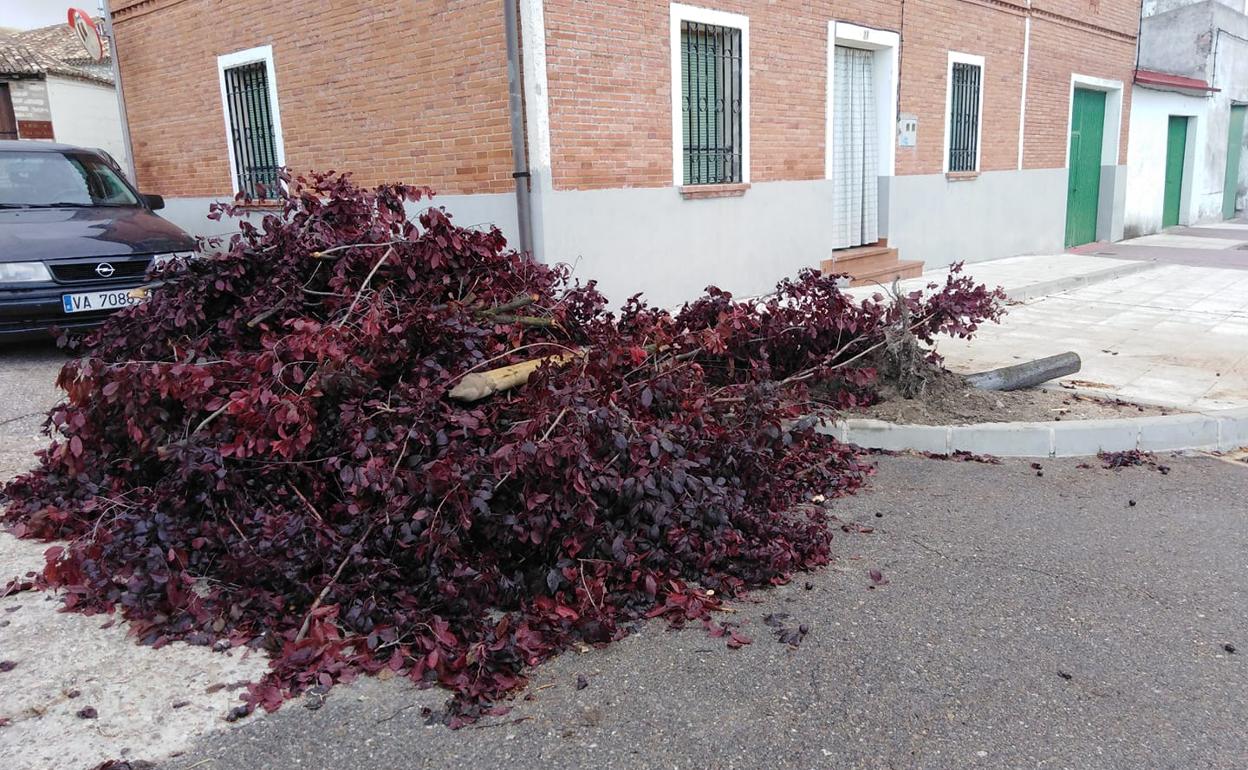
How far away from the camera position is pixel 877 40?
471 inches

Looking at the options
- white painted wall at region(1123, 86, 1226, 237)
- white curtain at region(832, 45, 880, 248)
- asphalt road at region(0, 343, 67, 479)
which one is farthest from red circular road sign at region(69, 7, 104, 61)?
white painted wall at region(1123, 86, 1226, 237)

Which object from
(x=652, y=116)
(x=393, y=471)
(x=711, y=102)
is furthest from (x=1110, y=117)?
(x=393, y=471)

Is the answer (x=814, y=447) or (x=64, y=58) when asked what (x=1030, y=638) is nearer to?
(x=814, y=447)

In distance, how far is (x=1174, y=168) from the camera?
2186cm

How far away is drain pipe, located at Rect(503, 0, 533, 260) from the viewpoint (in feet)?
26.7

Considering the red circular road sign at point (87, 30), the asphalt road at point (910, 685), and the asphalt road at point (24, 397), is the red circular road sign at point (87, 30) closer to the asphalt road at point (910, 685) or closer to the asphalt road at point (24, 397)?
the asphalt road at point (24, 397)

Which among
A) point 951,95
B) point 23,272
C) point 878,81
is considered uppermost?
point 878,81

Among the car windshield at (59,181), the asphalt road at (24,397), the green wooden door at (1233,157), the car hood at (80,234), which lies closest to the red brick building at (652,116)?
the car windshield at (59,181)

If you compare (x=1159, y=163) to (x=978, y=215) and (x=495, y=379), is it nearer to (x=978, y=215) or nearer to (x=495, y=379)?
(x=978, y=215)

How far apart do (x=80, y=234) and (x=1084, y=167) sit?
1755 cm

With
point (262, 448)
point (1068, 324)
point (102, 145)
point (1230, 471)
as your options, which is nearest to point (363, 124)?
point (262, 448)

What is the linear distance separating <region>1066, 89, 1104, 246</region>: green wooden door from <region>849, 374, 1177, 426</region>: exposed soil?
505 inches

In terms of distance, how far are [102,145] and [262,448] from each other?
20.8 meters

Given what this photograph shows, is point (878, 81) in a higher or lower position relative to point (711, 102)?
higher
